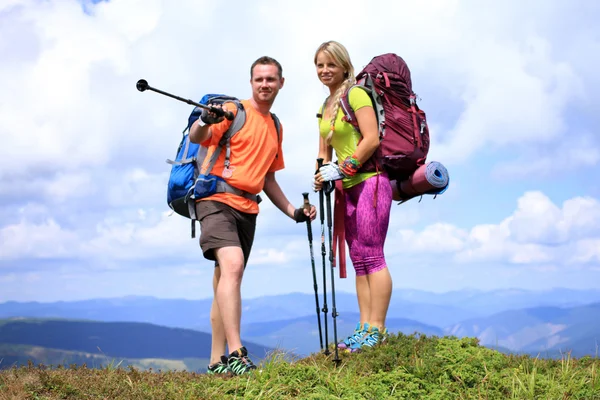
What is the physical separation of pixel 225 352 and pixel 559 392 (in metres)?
4.07

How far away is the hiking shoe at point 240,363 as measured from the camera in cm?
798

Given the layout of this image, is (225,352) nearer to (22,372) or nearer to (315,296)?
(315,296)

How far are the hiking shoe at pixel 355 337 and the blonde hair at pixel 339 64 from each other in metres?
2.50

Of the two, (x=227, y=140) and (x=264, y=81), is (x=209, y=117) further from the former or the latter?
(x=264, y=81)

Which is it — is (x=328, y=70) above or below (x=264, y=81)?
above

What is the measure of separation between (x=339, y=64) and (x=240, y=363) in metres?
3.90

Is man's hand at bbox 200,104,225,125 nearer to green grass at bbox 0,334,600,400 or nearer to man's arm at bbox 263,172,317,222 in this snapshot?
man's arm at bbox 263,172,317,222

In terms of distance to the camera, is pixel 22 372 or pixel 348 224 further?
pixel 348 224

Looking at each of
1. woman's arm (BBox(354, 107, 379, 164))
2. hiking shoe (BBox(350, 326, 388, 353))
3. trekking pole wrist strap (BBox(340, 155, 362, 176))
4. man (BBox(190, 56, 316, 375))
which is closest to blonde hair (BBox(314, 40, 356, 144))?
woman's arm (BBox(354, 107, 379, 164))

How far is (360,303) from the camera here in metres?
8.98

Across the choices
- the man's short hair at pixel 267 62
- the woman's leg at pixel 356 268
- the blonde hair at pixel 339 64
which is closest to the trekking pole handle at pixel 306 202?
the woman's leg at pixel 356 268

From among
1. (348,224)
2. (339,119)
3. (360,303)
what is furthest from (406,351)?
(339,119)

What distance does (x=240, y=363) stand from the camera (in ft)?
26.4

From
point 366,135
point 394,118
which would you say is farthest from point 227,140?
point 394,118
